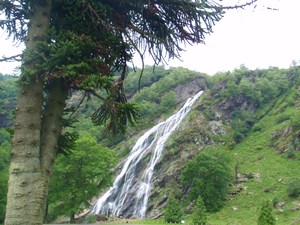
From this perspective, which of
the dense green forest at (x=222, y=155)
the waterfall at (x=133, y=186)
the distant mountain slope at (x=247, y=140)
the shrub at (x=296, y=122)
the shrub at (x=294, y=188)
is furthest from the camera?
the shrub at (x=296, y=122)

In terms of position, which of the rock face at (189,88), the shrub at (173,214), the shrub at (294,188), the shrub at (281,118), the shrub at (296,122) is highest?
the rock face at (189,88)

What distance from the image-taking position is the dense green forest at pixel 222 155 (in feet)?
103

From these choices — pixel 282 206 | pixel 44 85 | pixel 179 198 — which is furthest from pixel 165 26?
pixel 179 198

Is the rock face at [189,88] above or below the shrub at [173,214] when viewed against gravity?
above

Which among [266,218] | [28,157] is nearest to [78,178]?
[266,218]

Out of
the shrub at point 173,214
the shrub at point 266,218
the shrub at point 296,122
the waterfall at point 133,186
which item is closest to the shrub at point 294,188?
the shrub at point 173,214

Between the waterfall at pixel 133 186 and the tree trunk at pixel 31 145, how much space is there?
40.1 m

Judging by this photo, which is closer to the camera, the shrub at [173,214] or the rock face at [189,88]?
the shrub at [173,214]

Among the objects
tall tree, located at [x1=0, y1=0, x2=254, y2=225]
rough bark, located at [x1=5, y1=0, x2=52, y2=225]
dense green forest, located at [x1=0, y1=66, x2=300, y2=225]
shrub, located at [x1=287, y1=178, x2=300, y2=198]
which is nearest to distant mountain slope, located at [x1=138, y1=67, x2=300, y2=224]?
dense green forest, located at [x1=0, y1=66, x2=300, y2=225]

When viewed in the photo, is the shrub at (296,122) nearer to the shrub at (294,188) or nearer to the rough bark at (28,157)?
the shrub at (294,188)

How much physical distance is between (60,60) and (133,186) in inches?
1784

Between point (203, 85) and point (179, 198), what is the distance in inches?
1972

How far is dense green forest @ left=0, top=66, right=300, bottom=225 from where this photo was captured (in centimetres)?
3133

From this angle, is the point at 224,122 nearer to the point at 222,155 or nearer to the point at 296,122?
the point at 296,122
